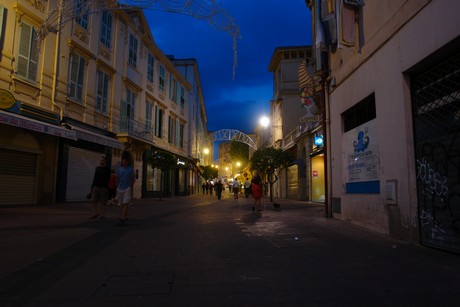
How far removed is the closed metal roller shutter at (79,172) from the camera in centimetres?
1757

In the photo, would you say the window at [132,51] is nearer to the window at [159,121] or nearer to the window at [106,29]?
the window at [106,29]

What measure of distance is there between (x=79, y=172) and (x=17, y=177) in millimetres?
4017

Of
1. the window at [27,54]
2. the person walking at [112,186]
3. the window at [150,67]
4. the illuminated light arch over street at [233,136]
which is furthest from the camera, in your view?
the illuminated light arch over street at [233,136]

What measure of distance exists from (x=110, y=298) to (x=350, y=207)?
7.54m

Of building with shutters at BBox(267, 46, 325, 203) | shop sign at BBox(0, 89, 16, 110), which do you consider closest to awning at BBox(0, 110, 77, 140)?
shop sign at BBox(0, 89, 16, 110)

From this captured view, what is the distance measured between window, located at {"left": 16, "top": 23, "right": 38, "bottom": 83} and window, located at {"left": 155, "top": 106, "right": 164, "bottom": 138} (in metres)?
14.7

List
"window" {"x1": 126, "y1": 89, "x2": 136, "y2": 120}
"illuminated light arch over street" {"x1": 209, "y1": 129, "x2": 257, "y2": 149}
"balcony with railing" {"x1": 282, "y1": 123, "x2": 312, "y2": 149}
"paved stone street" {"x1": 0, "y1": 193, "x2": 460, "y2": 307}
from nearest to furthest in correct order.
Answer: "paved stone street" {"x1": 0, "y1": 193, "x2": 460, "y2": 307} < "window" {"x1": 126, "y1": 89, "x2": 136, "y2": 120} < "balcony with railing" {"x1": 282, "y1": 123, "x2": 312, "y2": 149} < "illuminated light arch over street" {"x1": 209, "y1": 129, "x2": 257, "y2": 149}

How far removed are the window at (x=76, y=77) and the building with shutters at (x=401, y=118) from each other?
1244 centimetres

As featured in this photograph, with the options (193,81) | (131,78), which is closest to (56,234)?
(131,78)

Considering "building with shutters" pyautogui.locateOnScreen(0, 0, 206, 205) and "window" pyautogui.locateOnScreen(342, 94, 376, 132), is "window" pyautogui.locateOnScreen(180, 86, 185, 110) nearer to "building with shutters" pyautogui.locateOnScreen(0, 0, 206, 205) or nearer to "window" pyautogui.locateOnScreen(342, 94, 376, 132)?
"building with shutters" pyautogui.locateOnScreen(0, 0, 206, 205)

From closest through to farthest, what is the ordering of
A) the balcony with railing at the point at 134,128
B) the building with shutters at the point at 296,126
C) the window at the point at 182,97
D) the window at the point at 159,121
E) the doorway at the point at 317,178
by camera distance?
the building with shutters at the point at 296,126
the balcony with railing at the point at 134,128
the doorway at the point at 317,178
the window at the point at 159,121
the window at the point at 182,97

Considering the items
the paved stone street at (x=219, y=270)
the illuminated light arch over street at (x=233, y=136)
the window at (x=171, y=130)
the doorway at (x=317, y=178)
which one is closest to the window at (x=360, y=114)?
the paved stone street at (x=219, y=270)

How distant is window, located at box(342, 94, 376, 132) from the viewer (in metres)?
8.77

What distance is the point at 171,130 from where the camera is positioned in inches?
1336
